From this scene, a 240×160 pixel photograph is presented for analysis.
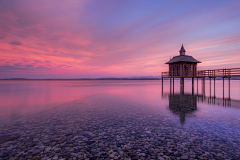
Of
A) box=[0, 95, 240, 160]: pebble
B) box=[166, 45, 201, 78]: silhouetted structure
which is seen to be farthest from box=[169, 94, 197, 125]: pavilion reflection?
box=[166, 45, 201, 78]: silhouetted structure

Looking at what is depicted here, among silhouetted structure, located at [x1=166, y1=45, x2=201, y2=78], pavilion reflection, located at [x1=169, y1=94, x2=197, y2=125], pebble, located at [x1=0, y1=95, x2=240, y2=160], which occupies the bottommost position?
pavilion reflection, located at [x1=169, y1=94, x2=197, y2=125]

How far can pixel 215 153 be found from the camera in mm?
5746

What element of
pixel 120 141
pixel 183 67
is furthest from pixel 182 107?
pixel 183 67

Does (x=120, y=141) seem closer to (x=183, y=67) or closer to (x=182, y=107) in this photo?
(x=182, y=107)

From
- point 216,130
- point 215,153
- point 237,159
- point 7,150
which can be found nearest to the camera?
point 237,159

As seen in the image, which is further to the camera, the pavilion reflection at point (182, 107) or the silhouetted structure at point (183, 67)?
the silhouetted structure at point (183, 67)

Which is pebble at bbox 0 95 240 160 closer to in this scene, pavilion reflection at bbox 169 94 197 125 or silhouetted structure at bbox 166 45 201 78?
pavilion reflection at bbox 169 94 197 125

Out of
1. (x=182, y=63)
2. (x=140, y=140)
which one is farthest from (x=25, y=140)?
(x=182, y=63)

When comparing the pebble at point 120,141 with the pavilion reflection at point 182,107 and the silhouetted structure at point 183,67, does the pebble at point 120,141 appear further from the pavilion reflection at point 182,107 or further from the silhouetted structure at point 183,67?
the silhouetted structure at point 183,67

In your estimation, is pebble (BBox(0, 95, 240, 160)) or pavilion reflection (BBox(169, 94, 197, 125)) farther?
pavilion reflection (BBox(169, 94, 197, 125))

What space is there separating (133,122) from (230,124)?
7.34 meters

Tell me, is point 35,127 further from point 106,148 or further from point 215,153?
point 215,153

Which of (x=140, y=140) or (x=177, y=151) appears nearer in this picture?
(x=177, y=151)

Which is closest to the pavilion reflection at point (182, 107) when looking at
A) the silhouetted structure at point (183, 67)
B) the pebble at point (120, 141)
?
the pebble at point (120, 141)
